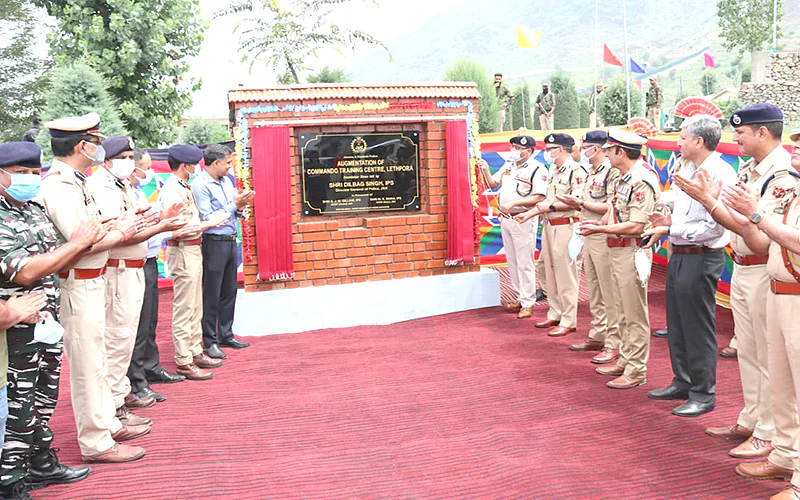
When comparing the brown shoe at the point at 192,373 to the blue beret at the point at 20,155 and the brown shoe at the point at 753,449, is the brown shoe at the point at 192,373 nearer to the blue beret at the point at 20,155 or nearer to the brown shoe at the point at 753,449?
the blue beret at the point at 20,155

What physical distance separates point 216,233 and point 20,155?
110 inches

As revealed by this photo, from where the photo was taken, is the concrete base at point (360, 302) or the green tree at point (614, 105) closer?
the concrete base at point (360, 302)

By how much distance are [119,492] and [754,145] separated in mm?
3849

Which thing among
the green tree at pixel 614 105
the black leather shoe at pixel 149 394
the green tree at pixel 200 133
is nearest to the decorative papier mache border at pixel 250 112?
the black leather shoe at pixel 149 394

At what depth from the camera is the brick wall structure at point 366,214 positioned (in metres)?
6.94

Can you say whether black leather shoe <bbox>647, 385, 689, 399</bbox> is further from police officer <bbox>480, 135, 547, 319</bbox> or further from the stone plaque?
the stone plaque

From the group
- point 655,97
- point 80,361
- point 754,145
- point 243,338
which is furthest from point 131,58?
point 655,97

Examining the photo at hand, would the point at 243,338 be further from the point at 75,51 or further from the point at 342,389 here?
the point at 75,51

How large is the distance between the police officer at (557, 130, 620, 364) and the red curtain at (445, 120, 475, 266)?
143 centimetres

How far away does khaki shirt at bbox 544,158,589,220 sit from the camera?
6793mm

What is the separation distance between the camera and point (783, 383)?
3.46m

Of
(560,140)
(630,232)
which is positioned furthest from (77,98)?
(630,232)

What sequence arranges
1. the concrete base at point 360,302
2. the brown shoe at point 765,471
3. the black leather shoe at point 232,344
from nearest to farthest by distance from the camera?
the brown shoe at point 765,471, the black leather shoe at point 232,344, the concrete base at point 360,302

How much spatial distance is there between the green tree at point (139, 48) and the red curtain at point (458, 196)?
669 centimetres
